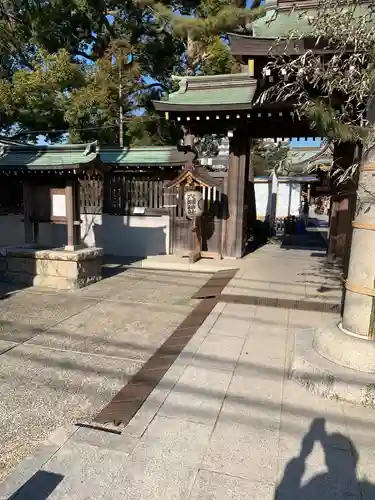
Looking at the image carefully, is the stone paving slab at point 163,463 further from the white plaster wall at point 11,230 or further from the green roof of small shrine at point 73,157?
the white plaster wall at point 11,230

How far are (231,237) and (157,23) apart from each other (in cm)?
1298

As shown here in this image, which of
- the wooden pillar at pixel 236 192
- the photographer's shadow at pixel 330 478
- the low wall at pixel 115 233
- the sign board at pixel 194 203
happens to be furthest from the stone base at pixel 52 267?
the photographer's shadow at pixel 330 478

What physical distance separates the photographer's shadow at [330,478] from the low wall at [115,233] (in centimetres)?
865

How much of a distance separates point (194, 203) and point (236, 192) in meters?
1.30

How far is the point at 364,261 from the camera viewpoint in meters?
2.93

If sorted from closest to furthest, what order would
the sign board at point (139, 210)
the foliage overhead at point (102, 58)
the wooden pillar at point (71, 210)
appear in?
the wooden pillar at point (71, 210) < the sign board at point (139, 210) < the foliage overhead at point (102, 58)

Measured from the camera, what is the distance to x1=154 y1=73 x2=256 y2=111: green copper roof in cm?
827

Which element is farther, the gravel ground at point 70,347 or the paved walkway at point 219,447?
the gravel ground at point 70,347

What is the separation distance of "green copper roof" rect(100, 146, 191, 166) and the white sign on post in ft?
12.3

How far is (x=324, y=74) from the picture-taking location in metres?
2.84

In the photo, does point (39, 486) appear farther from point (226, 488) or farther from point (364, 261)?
point (364, 261)

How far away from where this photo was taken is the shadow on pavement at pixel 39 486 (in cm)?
186

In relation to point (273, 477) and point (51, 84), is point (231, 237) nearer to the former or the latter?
point (273, 477)


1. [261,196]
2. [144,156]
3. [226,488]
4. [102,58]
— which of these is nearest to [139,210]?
[144,156]
